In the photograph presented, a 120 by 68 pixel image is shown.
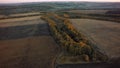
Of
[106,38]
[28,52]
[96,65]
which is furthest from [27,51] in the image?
[106,38]

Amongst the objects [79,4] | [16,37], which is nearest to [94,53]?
[16,37]

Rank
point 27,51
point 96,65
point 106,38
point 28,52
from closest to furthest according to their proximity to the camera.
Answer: point 96,65
point 28,52
point 27,51
point 106,38

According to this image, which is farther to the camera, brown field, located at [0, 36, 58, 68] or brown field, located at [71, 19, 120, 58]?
brown field, located at [71, 19, 120, 58]

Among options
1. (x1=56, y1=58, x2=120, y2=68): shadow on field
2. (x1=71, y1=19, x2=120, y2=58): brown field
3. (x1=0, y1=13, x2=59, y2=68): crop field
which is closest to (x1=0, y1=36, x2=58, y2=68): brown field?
(x1=0, y1=13, x2=59, y2=68): crop field

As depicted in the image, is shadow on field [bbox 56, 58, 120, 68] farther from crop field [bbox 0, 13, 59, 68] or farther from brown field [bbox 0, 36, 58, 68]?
brown field [bbox 0, 36, 58, 68]

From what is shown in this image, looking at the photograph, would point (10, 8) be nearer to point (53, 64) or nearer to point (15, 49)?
point (15, 49)

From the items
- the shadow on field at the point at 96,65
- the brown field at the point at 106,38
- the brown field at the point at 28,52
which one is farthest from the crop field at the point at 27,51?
the brown field at the point at 106,38

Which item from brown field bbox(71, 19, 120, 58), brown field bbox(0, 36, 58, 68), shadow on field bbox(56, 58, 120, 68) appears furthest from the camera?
brown field bbox(71, 19, 120, 58)

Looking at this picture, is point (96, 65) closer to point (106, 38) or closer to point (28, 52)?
point (28, 52)

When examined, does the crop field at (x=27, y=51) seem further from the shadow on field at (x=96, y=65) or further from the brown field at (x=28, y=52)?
the shadow on field at (x=96, y=65)

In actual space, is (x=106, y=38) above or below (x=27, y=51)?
above

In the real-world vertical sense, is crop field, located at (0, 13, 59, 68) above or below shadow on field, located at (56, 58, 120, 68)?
below
